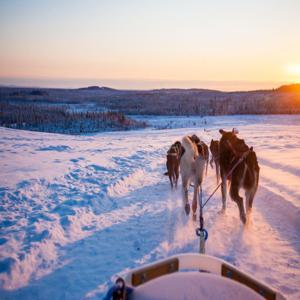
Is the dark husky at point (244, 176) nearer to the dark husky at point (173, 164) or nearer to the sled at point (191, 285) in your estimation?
the dark husky at point (173, 164)

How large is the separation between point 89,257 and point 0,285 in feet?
3.99

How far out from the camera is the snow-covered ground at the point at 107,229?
382 centimetres

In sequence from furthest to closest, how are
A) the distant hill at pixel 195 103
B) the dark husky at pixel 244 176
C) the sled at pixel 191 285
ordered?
the distant hill at pixel 195 103, the dark husky at pixel 244 176, the sled at pixel 191 285

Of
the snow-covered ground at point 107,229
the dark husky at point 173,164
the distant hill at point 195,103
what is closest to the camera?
the snow-covered ground at point 107,229

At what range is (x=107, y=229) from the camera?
5309mm

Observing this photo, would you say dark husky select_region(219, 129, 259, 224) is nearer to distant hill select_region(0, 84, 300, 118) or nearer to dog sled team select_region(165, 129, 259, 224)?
dog sled team select_region(165, 129, 259, 224)

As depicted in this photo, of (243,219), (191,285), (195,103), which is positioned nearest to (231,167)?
(243,219)

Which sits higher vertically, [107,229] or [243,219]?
[243,219]

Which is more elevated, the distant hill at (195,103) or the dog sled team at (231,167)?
the distant hill at (195,103)

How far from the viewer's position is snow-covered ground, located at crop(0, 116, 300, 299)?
3824 mm

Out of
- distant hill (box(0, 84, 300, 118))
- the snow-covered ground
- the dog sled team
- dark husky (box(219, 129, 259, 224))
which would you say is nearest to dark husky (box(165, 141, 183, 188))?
the snow-covered ground

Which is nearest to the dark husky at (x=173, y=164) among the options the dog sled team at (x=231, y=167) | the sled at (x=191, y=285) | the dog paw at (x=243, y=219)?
the dog sled team at (x=231, y=167)

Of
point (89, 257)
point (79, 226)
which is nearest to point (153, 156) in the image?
point (79, 226)

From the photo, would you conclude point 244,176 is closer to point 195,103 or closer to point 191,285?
point 191,285
